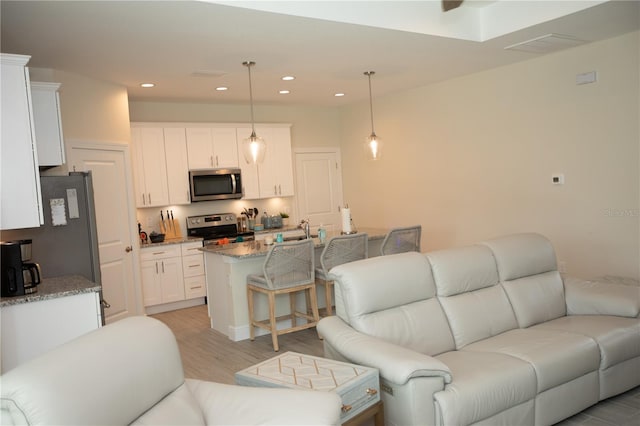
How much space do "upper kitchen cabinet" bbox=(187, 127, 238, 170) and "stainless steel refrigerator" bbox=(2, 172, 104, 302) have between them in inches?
114

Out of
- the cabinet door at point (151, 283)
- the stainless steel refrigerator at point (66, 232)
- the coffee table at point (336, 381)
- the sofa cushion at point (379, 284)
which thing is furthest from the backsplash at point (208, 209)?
the coffee table at point (336, 381)

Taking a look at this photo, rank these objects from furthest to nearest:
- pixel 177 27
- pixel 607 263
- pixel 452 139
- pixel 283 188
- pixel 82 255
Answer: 1. pixel 283 188
2. pixel 452 139
3. pixel 607 263
4. pixel 82 255
5. pixel 177 27

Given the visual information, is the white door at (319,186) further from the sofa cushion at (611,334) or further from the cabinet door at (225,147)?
the sofa cushion at (611,334)

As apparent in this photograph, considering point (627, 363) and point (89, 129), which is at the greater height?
point (89, 129)

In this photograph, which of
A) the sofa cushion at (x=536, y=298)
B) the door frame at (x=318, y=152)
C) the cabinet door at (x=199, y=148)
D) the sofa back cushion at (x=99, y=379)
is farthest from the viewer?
the door frame at (x=318, y=152)

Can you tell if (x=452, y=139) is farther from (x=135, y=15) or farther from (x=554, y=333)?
(x=135, y=15)

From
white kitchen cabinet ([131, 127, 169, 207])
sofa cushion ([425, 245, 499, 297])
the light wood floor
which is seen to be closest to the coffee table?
sofa cushion ([425, 245, 499, 297])

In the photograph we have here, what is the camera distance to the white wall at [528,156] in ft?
15.5

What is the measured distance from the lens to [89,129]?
5.13 meters

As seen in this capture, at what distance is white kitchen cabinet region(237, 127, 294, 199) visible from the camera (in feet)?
24.3

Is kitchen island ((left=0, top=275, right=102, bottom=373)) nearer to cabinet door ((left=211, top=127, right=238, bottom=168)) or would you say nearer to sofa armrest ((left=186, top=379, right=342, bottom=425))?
sofa armrest ((left=186, top=379, right=342, bottom=425))

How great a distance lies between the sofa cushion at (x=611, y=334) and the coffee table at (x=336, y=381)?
1579 millimetres

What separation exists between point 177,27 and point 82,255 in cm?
189

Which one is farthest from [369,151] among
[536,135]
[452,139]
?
[536,135]
